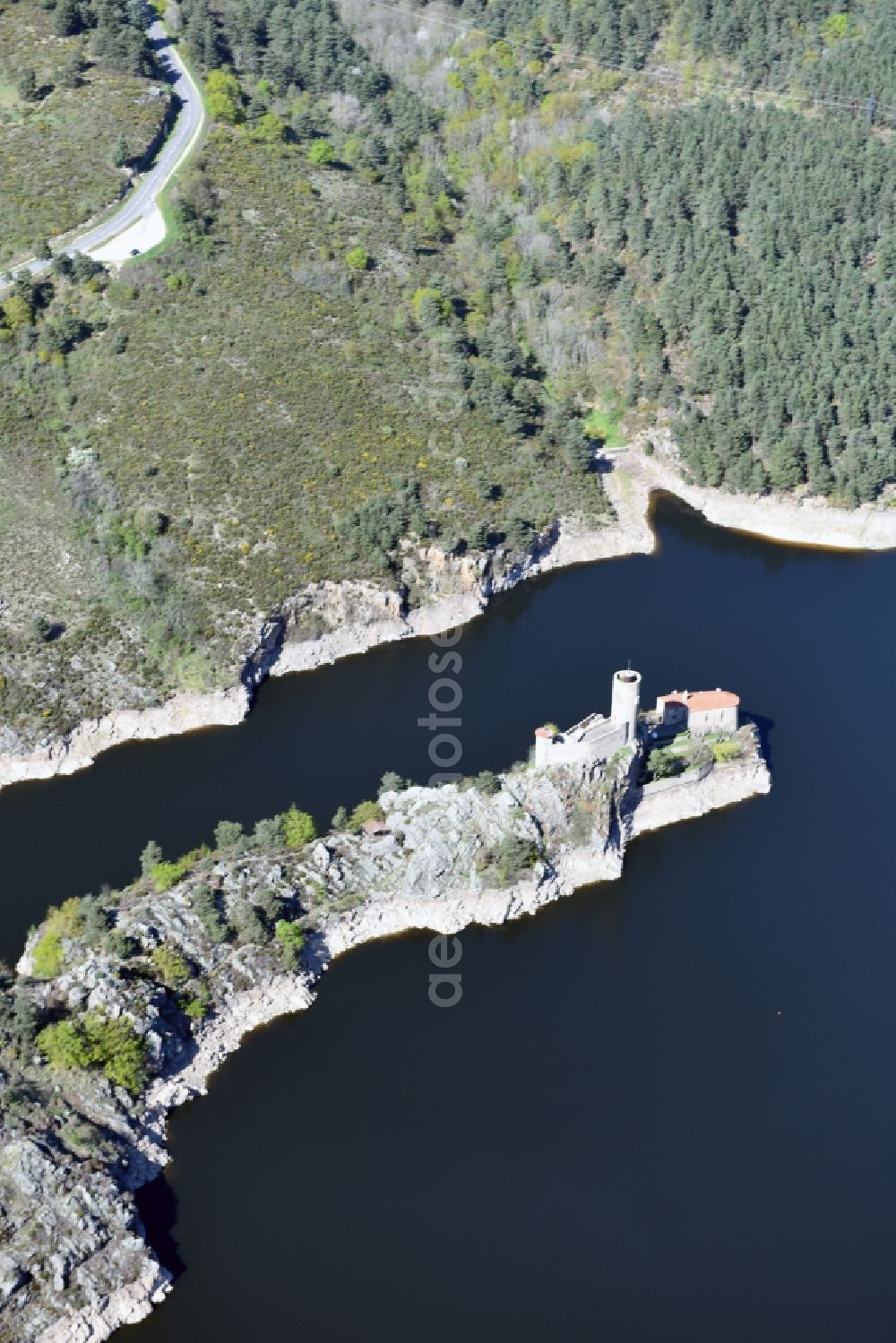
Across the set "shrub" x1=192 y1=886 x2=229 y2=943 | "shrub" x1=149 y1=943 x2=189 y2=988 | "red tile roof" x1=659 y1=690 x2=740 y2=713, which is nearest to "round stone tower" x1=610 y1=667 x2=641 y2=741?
"red tile roof" x1=659 y1=690 x2=740 y2=713

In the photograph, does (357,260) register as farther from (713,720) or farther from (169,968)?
(169,968)

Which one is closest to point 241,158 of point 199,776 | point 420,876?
point 199,776

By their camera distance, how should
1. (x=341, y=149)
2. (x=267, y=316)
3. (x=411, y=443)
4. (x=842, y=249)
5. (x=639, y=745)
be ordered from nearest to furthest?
(x=639, y=745) → (x=411, y=443) → (x=267, y=316) → (x=842, y=249) → (x=341, y=149)

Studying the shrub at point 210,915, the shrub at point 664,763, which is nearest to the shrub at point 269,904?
the shrub at point 210,915

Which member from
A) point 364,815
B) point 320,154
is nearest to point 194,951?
point 364,815

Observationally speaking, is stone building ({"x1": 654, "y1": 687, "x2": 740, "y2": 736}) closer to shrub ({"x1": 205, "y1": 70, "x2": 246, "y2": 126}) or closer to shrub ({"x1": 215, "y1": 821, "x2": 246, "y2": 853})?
shrub ({"x1": 215, "y1": 821, "x2": 246, "y2": 853})

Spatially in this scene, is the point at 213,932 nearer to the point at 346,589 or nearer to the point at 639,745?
the point at 639,745

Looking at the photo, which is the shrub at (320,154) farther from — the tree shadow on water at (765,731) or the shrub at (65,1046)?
the shrub at (65,1046)
